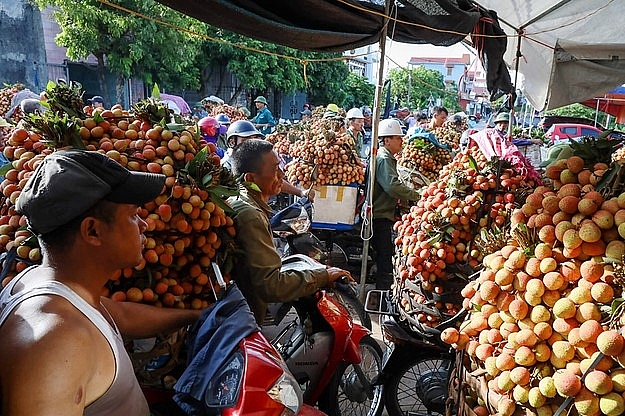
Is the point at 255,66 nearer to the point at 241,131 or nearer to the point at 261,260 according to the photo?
the point at 241,131

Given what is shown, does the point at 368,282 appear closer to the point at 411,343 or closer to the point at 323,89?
the point at 411,343


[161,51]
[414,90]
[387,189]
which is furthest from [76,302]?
[414,90]

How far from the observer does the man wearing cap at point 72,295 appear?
1.09 metres

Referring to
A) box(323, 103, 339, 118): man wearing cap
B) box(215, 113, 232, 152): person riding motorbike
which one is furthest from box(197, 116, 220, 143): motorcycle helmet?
box(323, 103, 339, 118): man wearing cap

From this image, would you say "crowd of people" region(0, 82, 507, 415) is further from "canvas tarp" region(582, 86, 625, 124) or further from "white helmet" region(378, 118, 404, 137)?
"canvas tarp" region(582, 86, 625, 124)

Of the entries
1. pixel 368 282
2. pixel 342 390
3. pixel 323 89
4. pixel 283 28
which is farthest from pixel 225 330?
pixel 323 89

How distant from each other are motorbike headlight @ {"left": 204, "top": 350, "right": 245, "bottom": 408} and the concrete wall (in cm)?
1782

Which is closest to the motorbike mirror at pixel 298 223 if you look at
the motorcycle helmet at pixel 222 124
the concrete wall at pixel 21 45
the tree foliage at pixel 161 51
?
the motorcycle helmet at pixel 222 124

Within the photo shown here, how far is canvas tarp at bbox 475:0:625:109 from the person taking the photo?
6.02m

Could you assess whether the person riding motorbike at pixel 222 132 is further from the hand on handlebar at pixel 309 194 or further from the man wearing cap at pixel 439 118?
the man wearing cap at pixel 439 118

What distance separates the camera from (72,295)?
4.33ft

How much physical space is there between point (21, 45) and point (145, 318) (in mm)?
17873

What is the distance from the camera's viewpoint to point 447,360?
10.7 feet

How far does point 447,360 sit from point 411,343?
→ 0.96 ft
